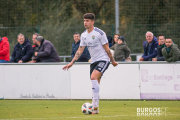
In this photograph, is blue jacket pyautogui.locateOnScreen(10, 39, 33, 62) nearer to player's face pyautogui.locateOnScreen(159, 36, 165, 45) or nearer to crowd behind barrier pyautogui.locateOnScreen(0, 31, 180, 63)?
crowd behind barrier pyautogui.locateOnScreen(0, 31, 180, 63)

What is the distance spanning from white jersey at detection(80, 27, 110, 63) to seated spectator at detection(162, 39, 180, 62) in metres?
3.42

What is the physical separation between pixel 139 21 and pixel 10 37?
7.56 metres

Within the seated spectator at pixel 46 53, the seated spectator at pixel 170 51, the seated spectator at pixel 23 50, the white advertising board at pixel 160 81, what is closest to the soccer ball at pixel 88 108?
the white advertising board at pixel 160 81

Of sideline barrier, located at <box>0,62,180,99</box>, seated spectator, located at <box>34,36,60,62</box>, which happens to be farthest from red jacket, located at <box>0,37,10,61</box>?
seated spectator, located at <box>34,36,60,62</box>

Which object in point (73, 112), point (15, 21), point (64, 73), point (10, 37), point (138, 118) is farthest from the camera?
point (15, 21)

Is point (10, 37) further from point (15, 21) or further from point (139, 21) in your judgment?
point (139, 21)

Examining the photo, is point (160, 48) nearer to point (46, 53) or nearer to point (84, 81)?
point (84, 81)

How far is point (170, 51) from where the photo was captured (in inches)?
404

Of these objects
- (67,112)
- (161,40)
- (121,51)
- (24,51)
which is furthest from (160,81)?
(24,51)

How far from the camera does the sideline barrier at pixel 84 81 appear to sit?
10469 millimetres

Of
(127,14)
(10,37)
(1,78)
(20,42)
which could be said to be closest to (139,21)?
(127,14)

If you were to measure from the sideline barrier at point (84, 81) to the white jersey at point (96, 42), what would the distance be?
331 centimetres

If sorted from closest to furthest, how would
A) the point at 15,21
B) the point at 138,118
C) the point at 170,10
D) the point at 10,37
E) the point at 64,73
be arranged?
1. the point at 138,118
2. the point at 64,73
3. the point at 10,37
4. the point at 170,10
5. the point at 15,21

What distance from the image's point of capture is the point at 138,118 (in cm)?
707
